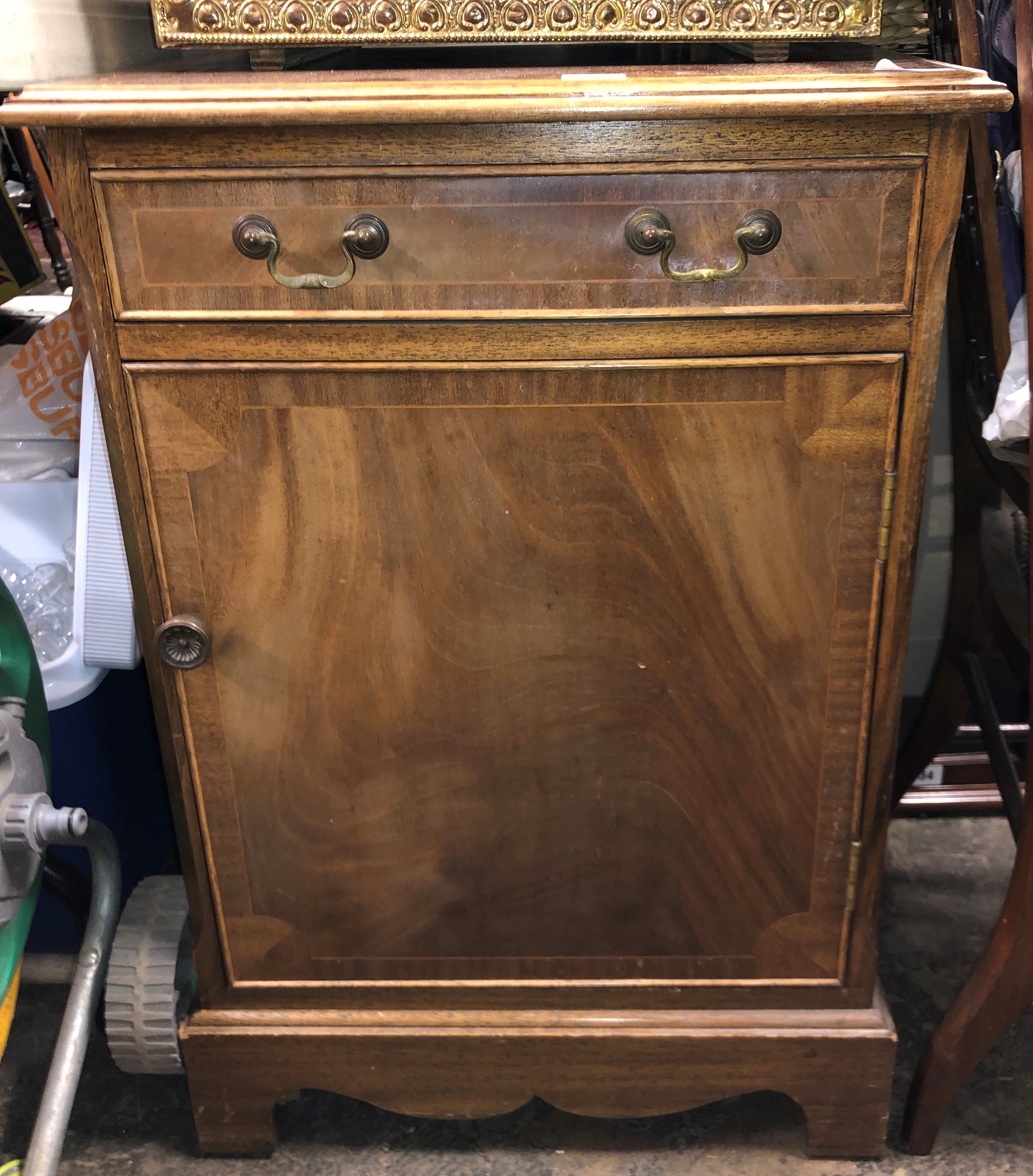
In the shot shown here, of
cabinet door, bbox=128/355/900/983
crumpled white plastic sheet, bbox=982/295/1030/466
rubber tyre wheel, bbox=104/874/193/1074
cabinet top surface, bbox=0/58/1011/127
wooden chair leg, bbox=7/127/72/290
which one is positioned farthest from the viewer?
wooden chair leg, bbox=7/127/72/290

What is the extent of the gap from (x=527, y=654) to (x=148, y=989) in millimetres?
510

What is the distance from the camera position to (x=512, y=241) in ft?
2.50

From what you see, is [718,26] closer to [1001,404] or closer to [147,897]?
[1001,404]

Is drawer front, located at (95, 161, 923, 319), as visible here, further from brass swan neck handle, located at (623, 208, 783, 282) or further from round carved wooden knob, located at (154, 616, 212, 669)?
round carved wooden knob, located at (154, 616, 212, 669)

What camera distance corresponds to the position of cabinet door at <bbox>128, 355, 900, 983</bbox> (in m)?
0.82

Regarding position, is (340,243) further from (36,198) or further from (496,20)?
(36,198)

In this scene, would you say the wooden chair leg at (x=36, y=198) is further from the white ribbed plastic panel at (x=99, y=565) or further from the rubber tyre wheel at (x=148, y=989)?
the rubber tyre wheel at (x=148, y=989)

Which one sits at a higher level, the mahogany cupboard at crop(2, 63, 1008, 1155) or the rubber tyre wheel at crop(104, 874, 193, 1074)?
the mahogany cupboard at crop(2, 63, 1008, 1155)

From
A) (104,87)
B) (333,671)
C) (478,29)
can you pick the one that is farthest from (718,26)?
(333,671)

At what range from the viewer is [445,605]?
2.88 ft

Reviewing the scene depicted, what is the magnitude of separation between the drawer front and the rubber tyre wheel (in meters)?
0.61

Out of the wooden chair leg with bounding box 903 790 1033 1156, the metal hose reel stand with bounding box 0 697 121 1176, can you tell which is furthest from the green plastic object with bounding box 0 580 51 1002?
the wooden chair leg with bounding box 903 790 1033 1156

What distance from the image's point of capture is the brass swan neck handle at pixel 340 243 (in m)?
0.75

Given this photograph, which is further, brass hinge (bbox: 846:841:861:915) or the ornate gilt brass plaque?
brass hinge (bbox: 846:841:861:915)
